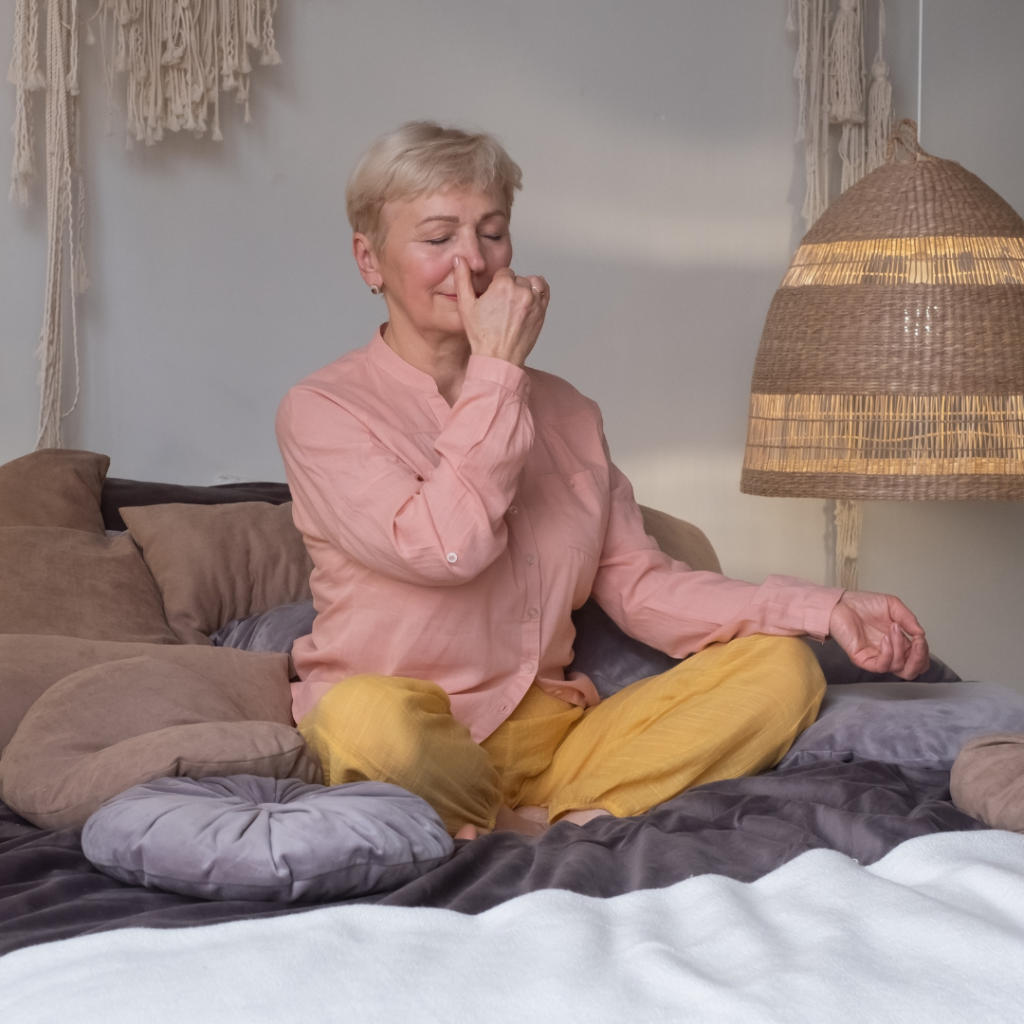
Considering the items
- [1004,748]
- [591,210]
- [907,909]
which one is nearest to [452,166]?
[1004,748]

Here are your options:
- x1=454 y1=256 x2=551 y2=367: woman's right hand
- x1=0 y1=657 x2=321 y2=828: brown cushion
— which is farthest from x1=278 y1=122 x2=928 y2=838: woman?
x1=0 y1=657 x2=321 y2=828: brown cushion

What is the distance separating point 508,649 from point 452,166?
674 millimetres

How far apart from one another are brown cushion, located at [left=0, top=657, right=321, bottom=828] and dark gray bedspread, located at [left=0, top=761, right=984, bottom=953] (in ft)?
0.16

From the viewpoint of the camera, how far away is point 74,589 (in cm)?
193

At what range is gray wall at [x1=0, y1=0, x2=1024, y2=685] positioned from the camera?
266 centimetres

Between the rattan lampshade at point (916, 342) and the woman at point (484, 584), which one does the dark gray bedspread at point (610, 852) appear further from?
the rattan lampshade at point (916, 342)

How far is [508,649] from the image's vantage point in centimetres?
176

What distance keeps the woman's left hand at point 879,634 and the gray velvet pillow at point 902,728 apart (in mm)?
56

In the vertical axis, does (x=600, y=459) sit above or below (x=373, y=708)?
above

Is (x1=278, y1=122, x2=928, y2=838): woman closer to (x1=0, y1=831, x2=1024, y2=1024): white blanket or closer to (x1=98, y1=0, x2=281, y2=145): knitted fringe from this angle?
(x1=0, y1=831, x2=1024, y2=1024): white blanket

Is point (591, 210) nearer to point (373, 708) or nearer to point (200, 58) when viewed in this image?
point (200, 58)

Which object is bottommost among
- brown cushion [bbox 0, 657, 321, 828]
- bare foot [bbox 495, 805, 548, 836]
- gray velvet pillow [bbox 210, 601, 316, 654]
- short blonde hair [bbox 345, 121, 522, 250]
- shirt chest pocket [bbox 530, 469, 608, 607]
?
bare foot [bbox 495, 805, 548, 836]

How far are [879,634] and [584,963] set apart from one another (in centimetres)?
96

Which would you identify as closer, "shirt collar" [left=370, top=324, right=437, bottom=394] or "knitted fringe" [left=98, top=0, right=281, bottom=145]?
"shirt collar" [left=370, top=324, right=437, bottom=394]
